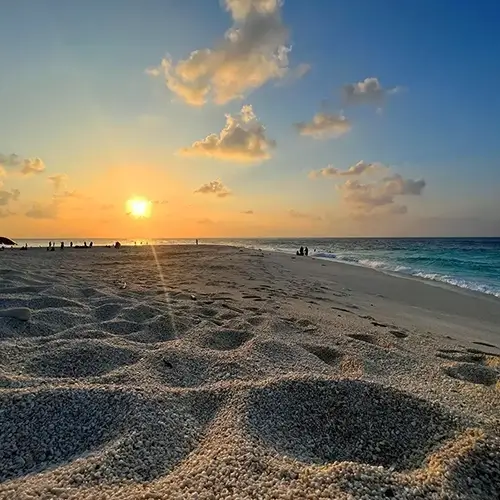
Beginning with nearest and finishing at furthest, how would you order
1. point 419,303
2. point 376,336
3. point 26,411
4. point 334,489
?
→ 1. point 334,489
2. point 26,411
3. point 376,336
4. point 419,303

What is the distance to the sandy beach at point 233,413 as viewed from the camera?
181cm

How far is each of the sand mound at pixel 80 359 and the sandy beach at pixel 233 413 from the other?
0.02 metres

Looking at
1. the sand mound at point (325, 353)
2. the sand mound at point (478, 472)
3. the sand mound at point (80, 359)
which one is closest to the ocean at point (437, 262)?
the sand mound at point (325, 353)

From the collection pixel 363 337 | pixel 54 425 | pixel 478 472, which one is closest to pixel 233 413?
pixel 54 425

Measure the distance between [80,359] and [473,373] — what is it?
158 inches

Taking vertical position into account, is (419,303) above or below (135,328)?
below

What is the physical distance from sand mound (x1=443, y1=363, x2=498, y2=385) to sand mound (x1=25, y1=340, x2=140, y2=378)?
330cm

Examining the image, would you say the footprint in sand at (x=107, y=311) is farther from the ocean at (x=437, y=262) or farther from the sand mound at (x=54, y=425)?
the ocean at (x=437, y=262)

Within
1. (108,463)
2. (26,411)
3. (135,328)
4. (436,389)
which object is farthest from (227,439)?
(135,328)

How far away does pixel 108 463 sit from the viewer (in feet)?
6.30

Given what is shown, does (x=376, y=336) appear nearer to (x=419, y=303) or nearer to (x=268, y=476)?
(x=268, y=476)

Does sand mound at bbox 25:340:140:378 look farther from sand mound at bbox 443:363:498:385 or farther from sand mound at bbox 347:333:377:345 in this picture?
sand mound at bbox 443:363:498:385

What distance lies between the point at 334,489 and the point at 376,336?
3859 mm

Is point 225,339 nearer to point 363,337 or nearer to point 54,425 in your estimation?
point 363,337
